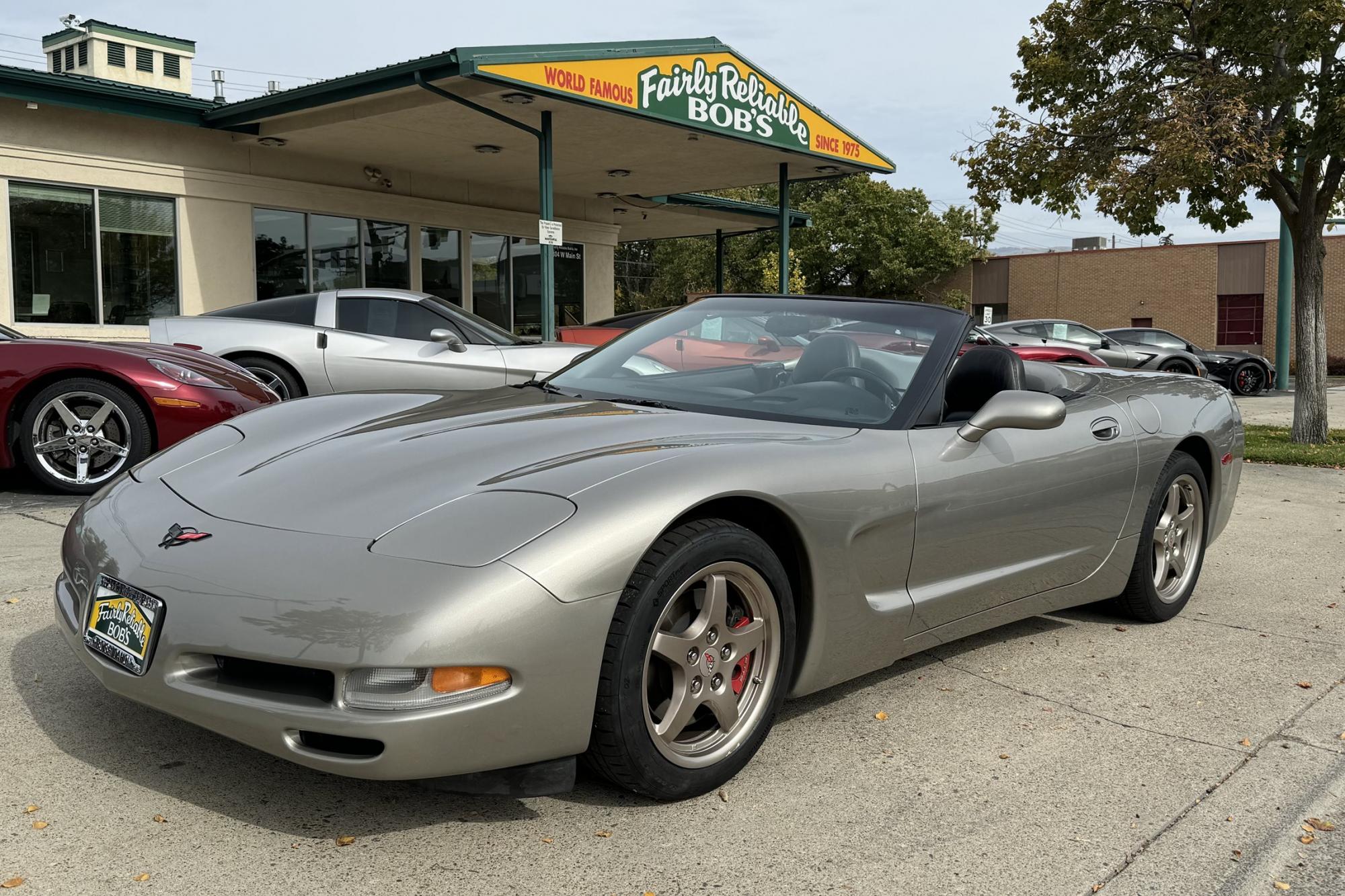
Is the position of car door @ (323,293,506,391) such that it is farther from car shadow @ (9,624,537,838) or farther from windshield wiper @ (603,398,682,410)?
car shadow @ (9,624,537,838)


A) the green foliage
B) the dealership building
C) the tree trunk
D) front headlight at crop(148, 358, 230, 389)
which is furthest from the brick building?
front headlight at crop(148, 358, 230, 389)

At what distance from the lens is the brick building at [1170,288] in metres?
40.0

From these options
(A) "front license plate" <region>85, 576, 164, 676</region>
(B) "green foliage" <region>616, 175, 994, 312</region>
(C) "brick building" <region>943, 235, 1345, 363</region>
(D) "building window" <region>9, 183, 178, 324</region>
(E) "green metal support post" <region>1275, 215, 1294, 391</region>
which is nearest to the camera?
(A) "front license plate" <region>85, 576, 164, 676</region>

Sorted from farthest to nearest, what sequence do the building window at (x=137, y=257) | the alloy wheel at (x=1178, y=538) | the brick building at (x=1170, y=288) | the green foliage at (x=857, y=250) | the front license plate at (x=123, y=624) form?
the green foliage at (x=857, y=250)
the brick building at (x=1170, y=288)
the building window at (x=137, y=257)
the alloy wheel at (x=1178, y=538)
the front license plate at (x=123, y=624)

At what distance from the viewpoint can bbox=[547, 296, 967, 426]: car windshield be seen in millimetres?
3676

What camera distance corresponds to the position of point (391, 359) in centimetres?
971

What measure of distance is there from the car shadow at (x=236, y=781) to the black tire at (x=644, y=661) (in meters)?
0.30

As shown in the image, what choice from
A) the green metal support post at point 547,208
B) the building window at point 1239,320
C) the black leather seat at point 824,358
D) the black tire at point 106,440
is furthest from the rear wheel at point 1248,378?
the black leather seat at point 824,358

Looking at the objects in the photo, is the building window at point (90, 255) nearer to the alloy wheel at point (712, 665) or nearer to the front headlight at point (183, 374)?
the front headlight at point (183, 374)

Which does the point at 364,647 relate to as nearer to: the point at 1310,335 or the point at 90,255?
the point at 1310,335

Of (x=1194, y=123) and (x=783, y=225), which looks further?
(x=783, y=225)

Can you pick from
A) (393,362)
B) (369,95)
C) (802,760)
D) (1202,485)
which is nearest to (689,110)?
(369,95)

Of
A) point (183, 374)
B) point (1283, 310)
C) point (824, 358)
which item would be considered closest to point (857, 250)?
point (1283, 310)

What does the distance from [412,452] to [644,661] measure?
2.92ft
